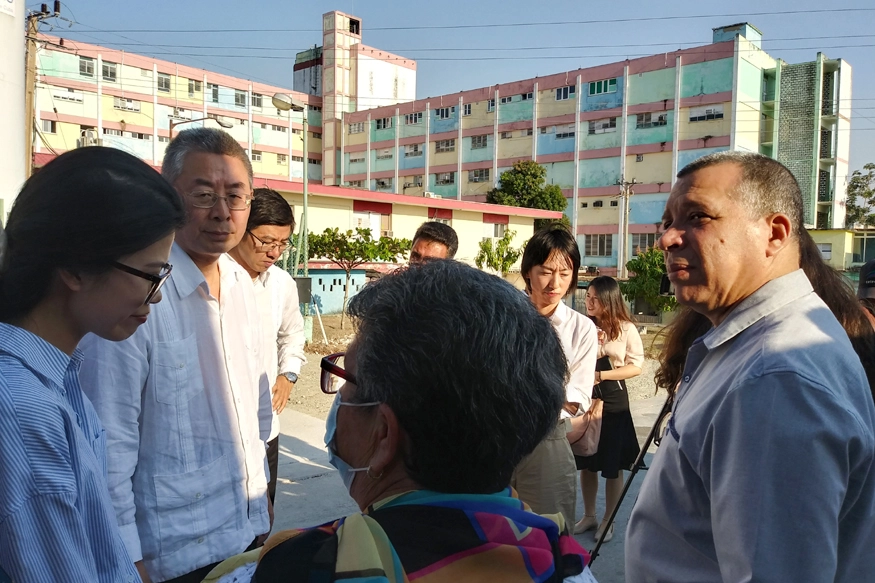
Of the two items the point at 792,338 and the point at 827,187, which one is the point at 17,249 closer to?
the point at 792,338

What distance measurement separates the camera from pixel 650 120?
39.1 metres

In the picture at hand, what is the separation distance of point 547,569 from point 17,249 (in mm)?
1193

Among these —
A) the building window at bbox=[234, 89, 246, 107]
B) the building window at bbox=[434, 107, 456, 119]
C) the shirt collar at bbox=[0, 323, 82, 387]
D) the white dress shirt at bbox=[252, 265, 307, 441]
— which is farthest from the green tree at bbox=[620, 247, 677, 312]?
the building window at bbox=[234, 89, 246, 107]

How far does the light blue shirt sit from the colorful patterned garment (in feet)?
1.40

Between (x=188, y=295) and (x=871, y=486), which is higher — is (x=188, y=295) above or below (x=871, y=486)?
above

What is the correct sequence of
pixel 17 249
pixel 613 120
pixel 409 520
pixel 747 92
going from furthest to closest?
pixel 613 120, pixel 747 92, pixel 17 249, pixel 409 520

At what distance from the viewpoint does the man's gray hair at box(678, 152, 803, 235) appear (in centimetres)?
164

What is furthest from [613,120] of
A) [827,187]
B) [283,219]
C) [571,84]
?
[283,219]

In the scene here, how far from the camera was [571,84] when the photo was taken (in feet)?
138

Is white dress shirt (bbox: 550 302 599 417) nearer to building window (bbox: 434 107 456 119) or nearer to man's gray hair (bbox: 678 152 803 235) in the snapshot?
man's gray hair (bbox: 678 152 803 235)

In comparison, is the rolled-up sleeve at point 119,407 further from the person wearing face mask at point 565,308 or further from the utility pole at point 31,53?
the utility pole at point 31,53

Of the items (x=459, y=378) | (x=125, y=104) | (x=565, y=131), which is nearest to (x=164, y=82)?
(x=125, y=104)

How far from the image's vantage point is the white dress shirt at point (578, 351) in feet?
10.8

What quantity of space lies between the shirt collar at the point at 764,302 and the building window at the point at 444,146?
155 feet
